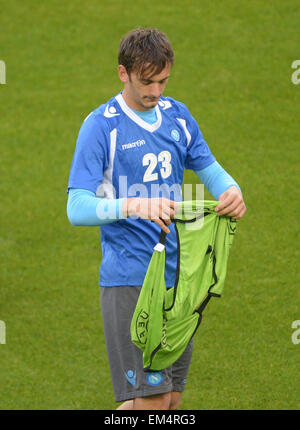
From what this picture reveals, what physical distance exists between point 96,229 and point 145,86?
13.6ft

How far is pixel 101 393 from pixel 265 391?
110 cm

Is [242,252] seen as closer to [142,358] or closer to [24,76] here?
[142,358]

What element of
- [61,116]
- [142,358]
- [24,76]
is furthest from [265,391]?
[24,76]

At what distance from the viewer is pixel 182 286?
3.70 metres

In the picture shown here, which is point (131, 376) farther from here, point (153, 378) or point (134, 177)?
point (134, 177)

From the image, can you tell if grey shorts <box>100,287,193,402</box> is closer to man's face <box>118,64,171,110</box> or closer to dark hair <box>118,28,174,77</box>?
man's face <box>118,64,171,110</box>

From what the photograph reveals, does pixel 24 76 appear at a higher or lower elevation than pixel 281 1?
lower

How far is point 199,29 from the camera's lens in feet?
36.1

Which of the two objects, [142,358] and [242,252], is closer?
[142,358]

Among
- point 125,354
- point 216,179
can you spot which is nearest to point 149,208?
point 216,179

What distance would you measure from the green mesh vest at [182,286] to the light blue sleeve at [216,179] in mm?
126

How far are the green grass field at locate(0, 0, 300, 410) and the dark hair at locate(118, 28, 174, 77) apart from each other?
8.31 feet

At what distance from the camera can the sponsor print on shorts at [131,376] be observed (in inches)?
145

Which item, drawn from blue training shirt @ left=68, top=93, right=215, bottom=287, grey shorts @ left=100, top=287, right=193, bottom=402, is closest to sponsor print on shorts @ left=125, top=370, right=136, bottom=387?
grey shorts @ left=100, top=287, right=193, bottom=402
